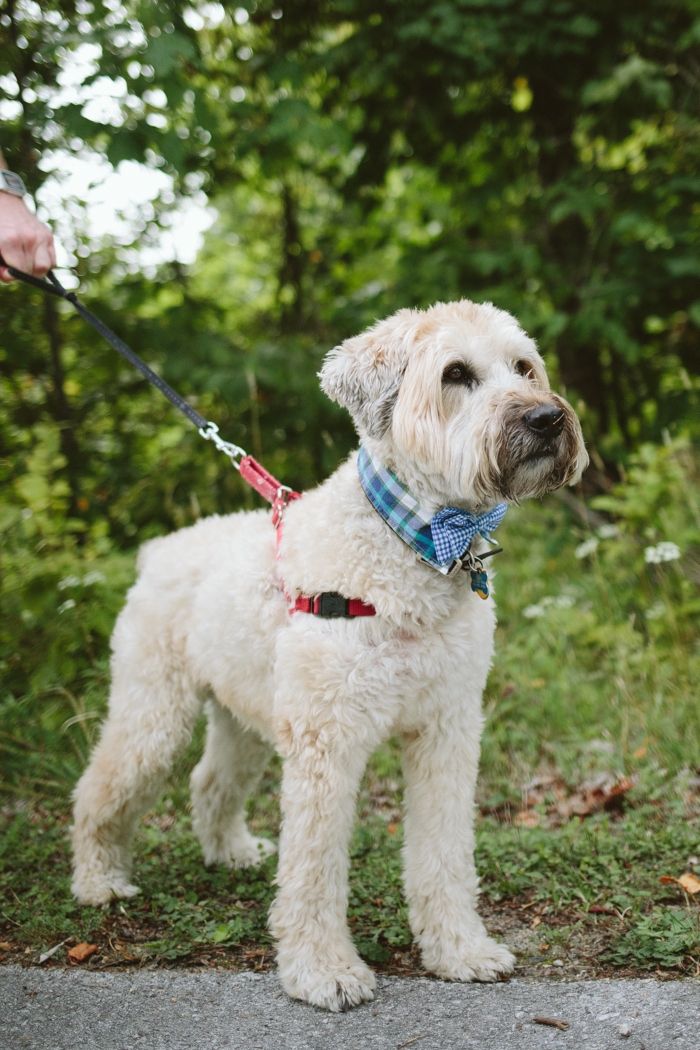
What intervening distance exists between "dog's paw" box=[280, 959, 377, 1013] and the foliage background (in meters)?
1.49

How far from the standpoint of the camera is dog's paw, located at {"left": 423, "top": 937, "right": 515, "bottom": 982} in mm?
2668

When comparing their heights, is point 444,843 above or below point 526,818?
above

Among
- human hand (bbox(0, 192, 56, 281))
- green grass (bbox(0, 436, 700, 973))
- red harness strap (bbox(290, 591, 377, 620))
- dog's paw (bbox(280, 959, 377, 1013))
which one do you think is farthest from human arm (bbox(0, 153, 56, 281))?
dog's paw (bbox(280, 959, 377, 1013))

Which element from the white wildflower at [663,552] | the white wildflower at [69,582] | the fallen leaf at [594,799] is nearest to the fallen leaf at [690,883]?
the fallen leaf at [594,799]

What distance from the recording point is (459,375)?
108 inches

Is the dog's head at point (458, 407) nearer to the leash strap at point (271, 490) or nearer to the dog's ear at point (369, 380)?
the dog's ear at point (369, 380)

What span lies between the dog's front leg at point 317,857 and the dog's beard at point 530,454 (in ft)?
3.08

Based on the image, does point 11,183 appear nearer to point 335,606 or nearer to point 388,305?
point 335,606

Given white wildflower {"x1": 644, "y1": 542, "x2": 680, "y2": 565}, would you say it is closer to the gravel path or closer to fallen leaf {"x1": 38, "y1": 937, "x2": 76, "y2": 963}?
the gravel path

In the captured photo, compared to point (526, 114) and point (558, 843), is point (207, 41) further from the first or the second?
point (558, 843)

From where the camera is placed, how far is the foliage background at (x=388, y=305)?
449 centimetres

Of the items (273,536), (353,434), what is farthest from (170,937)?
(353,434)

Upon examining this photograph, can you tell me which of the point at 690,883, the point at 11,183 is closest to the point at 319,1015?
the point at 690,883

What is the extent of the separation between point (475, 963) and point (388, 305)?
423 centimetres
